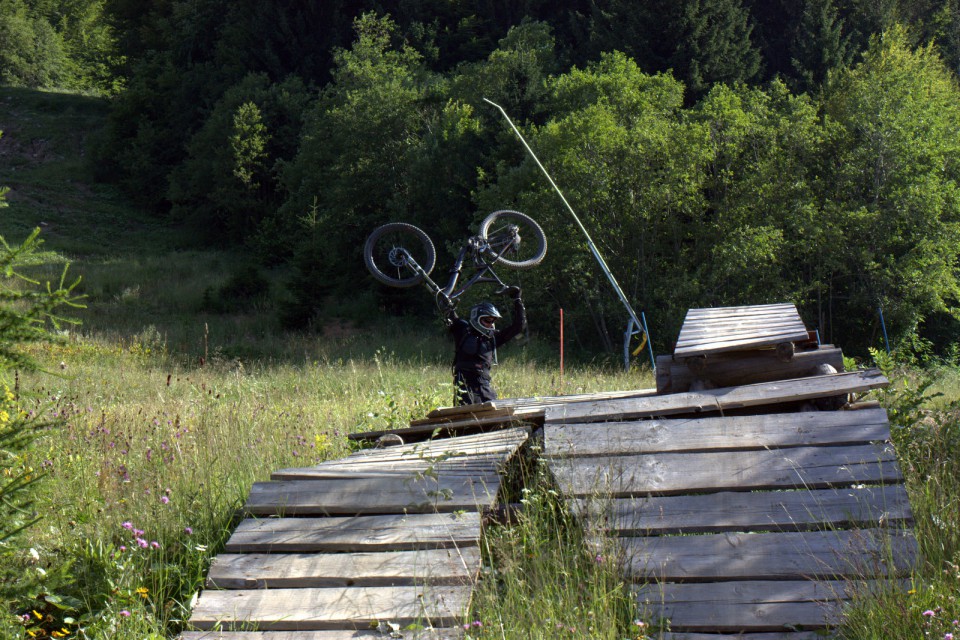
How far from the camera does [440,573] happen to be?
4.18 m

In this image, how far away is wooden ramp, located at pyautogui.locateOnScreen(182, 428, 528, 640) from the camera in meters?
3.94

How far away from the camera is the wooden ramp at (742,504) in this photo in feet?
13.0

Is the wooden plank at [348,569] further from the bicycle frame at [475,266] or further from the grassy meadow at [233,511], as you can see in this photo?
the bicycle frame at [475,266]

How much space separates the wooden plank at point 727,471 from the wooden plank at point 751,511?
0.08 m

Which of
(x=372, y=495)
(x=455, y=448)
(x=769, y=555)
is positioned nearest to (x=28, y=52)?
(x=455, y=448)

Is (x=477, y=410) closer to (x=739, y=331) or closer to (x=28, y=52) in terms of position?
(x=739, y=331)

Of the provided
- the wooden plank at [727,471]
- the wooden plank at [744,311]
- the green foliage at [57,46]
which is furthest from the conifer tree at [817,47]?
the green foliage at [57,46]

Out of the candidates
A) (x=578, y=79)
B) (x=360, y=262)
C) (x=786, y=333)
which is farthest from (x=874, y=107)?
(x=786, y=333)

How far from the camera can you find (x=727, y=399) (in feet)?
18.2

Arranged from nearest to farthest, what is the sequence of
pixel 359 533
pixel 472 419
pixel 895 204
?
1. pixel 359 533
2. pixel 472 419
3. pixel 895 204

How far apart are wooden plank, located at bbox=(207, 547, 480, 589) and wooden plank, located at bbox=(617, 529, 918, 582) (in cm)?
78

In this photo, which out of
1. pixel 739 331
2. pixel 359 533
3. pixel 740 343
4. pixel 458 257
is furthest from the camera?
pixel 458 257

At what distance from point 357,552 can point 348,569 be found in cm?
18

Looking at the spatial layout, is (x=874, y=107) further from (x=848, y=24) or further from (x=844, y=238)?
(x=848, y=24)
